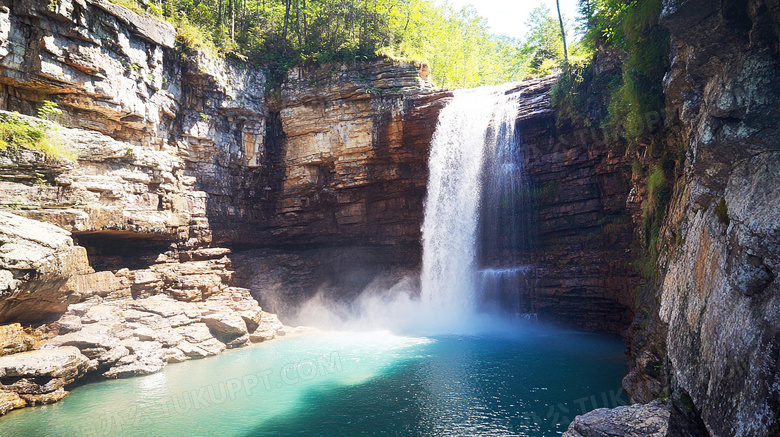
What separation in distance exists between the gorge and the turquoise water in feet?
0.33

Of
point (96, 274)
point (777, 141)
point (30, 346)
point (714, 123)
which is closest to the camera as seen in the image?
point (777, 141)

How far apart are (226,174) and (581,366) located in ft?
61.9

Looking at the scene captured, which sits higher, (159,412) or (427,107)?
(427,107)

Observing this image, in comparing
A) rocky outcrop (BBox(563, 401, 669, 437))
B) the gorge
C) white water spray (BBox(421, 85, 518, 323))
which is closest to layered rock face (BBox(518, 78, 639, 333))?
the gorge

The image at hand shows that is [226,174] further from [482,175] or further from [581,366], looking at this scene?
[581,366]

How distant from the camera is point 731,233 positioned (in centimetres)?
441

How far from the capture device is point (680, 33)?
5.26 metres

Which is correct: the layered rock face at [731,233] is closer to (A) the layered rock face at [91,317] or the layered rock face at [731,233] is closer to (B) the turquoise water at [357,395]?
(B) the turquoise water at [357,395]

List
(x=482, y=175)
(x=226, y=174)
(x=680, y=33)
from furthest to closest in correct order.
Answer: (x=226, y=174), (x=482, y=175), (x=680, y=33)

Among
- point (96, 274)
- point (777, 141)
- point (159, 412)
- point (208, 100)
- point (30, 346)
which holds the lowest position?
point (159, 412)

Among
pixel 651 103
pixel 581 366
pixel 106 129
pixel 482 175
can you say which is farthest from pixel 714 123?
pixel 106 129

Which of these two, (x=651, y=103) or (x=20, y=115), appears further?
(x=20, y=115)

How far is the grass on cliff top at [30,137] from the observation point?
46.1 ft

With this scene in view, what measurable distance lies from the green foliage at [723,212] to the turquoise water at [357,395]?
5.25 meters
